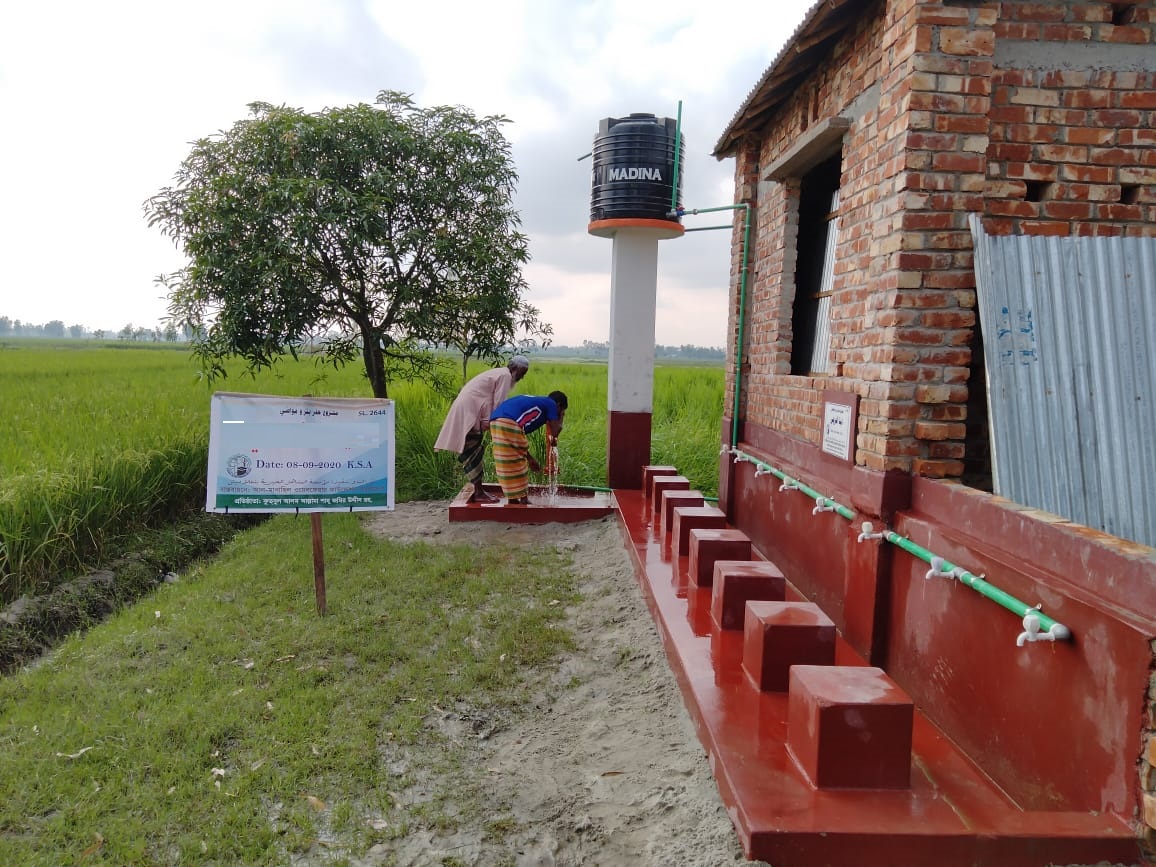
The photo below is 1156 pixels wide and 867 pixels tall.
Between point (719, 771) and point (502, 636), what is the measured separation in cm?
216

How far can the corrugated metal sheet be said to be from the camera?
303cm

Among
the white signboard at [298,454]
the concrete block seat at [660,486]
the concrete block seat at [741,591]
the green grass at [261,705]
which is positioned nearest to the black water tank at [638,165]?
the concrete block seat at [660,486]

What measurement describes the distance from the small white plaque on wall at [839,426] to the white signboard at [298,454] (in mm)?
2736

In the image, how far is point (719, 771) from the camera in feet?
8.50

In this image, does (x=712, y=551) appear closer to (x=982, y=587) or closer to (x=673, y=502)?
(x=673, y=502)

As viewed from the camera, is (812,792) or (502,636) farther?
(502,636)

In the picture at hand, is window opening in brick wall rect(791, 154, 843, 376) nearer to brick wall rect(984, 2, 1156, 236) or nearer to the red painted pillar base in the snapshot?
brick wall rect(984, 2, 1156, 236)

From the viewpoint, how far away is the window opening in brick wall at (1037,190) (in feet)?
11.8

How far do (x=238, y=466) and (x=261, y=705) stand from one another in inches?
70.1

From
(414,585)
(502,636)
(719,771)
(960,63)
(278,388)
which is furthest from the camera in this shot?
(278,388)

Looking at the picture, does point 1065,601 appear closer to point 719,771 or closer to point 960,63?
point 719,771

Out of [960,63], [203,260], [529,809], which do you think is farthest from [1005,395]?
[203,260]

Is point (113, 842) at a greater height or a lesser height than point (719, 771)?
lesser

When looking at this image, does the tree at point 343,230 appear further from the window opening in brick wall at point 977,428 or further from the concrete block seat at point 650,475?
the window opening in brick wall at point 977,428
